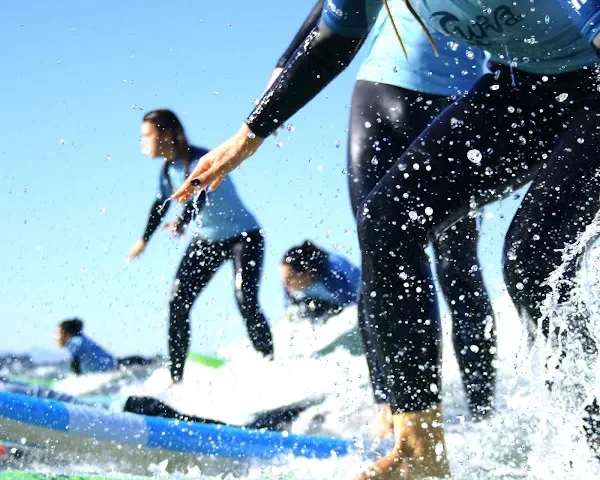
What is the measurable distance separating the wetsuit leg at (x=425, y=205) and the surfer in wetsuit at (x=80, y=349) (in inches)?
215

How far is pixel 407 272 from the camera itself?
6.16ft

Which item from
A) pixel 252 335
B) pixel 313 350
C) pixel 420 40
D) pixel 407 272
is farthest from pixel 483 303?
pixel 313 350

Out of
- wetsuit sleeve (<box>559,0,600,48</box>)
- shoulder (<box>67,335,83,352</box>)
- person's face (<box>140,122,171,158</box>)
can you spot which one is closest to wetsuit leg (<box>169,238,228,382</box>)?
person's face (<box>140,122,171,158</box>)

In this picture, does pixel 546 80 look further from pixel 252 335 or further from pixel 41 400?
pixel 252 335

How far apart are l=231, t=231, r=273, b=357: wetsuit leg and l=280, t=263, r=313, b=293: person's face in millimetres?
318

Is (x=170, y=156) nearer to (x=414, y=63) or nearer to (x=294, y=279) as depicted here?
(x=294, y=279)

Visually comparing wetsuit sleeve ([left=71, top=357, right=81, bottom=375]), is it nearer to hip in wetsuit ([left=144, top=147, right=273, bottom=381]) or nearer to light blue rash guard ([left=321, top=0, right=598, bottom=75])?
hip in wetsuit ([left=144, top=147, right=273, bottom=381])

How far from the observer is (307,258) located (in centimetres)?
518

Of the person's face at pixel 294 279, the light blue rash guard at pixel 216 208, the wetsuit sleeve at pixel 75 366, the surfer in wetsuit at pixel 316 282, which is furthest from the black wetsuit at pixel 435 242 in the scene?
the wetsuit sleeve at pixel 75 366

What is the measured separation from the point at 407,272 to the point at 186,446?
4.51ft

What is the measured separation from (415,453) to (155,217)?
3333 mm

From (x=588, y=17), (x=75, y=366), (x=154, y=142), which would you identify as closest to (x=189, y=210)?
(x=154, y=142)

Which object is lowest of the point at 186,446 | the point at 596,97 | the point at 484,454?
the point at 484,454

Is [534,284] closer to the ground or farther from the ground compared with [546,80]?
closer to the ground
